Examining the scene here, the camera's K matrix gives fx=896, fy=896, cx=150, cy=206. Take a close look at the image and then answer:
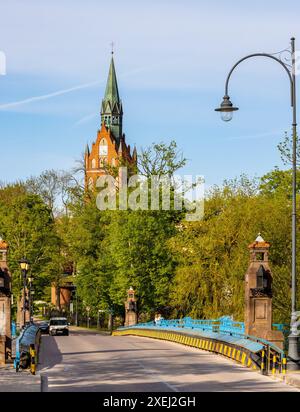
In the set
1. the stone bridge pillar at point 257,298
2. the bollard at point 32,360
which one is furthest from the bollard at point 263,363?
the bollard at point 32,360

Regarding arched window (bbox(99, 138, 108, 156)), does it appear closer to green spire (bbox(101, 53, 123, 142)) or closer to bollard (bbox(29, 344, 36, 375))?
green spire (bbox(101, 53, 123, 142))

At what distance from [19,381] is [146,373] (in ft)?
16.0

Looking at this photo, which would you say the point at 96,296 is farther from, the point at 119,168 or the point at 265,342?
the point at 265,342

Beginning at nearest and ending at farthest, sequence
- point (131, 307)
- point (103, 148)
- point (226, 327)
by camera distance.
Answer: point (226, 327), point (131, 307), point (103, 148)

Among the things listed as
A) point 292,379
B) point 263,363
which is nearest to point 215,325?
point 263,363

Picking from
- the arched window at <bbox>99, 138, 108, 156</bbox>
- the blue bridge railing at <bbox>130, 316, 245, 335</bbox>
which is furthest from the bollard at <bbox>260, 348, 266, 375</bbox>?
the arched window at <bbox>99, 138, 108, 156</bbox>

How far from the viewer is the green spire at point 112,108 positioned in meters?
166

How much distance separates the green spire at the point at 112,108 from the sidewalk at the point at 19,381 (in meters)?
137

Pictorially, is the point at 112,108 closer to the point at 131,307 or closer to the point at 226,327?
the point at 131,307

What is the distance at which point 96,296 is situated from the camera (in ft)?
287

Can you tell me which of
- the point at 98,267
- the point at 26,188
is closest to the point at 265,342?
the point at 98,267

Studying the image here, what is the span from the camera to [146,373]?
26.5 metres

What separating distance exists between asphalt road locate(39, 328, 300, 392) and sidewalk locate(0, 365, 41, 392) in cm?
38

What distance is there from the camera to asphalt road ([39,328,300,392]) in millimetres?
22703
